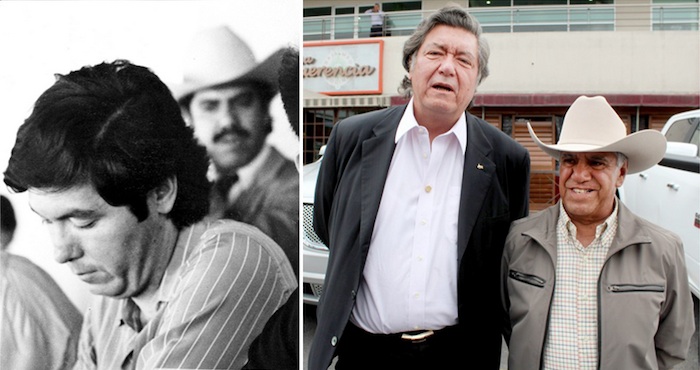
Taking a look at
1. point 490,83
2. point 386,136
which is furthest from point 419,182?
point 490,83

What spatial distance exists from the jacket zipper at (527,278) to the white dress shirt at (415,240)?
20 centimetres

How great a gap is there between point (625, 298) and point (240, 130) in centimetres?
136

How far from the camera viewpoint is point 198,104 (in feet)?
6.07

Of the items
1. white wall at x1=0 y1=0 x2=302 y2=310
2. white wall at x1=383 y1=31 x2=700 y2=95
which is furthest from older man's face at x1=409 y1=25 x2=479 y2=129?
white wall at x1=383 y1=31 x2=700 y2=95

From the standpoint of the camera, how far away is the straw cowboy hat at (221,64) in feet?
6.02

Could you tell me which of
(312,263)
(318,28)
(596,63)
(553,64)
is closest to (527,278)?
(312,263)

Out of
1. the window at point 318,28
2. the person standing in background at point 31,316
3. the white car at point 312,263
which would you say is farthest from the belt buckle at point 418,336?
the window at point 318,28

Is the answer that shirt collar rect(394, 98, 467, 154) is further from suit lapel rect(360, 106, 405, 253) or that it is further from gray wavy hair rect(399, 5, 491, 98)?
gray wavy hair rect(399, 5, 491, 98)

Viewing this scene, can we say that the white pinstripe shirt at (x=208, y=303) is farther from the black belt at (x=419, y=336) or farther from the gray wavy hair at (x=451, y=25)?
the gray wavy hair at (x=451, y=25)

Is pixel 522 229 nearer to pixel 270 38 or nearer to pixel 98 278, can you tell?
pixel 270 38

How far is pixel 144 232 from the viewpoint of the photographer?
1887 millimetres

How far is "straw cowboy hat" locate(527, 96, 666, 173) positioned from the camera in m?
1.87

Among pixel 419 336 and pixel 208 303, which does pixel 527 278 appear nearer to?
pixel 419 336

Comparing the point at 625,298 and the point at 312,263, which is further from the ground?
the point at 625,298
